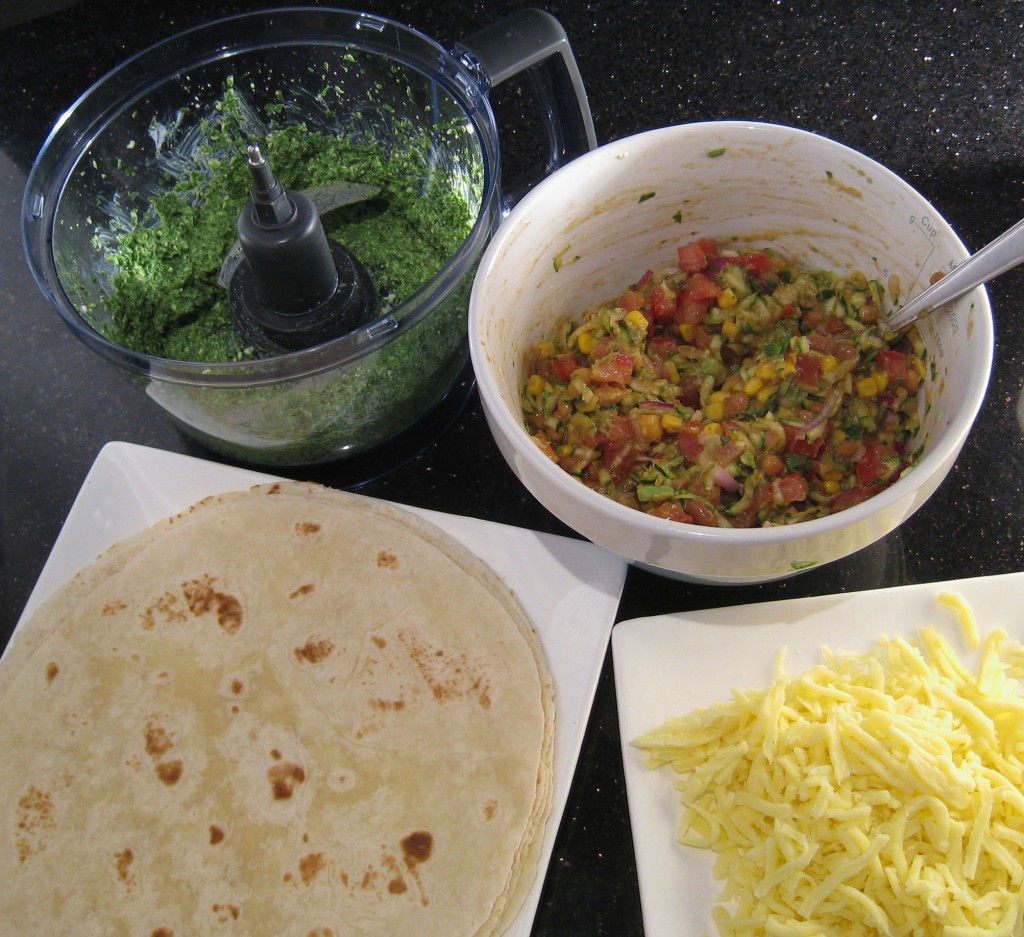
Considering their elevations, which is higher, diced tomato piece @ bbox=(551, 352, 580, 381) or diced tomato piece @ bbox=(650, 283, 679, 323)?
diced tomato piece @ bbox=(650, 283, 679, 323)

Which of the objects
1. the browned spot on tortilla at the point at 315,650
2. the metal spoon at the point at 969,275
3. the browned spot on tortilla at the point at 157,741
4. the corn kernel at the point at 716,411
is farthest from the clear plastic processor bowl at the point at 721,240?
the browned spot on tortilla at the point at 157,741

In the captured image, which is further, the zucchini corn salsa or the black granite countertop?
the black granite countertop

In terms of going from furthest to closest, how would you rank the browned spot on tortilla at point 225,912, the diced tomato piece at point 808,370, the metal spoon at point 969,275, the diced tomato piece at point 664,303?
1. the diced tomato piece at point 664,303
2. the diced tomato piece at point 808,370
3. the browned spot on tortilla at point 225,912
4. the metal spoon at point 969,275

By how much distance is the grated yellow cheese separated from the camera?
113cm

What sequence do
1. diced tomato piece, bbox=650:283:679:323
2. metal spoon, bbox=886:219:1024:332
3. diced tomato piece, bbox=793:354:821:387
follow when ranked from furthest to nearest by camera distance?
diced tomato piece, bbox=650:283:679:323 < diced tomato piece, bbox=793:354:821:387 < metal spoon, bbox=886:219:1024:332

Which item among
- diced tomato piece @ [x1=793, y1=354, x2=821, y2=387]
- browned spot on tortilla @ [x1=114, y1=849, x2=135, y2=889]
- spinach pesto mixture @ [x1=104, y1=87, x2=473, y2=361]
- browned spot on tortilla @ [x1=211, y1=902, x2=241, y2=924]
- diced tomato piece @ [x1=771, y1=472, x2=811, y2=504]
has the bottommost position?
browned spot on tortilla @ [x1=211, y1=902, x2=241, y2=924]

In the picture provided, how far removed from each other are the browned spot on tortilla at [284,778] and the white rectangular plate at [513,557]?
0.36 meters

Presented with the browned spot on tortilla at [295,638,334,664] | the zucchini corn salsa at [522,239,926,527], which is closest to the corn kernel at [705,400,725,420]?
the zucchini corn salsa at [522,239,926,527]

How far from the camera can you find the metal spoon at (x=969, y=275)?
109 cm

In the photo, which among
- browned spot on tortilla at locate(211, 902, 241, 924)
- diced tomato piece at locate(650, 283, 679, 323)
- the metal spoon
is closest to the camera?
the metal spoon

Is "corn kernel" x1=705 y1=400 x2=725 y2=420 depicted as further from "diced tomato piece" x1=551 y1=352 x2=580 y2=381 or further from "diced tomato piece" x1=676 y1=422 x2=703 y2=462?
"diced tomato piece" x1=551 y1=352 x2=580 y2=381

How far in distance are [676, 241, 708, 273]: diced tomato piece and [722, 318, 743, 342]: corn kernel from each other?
0.13 meters

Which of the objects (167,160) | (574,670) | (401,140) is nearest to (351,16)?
(401,140)

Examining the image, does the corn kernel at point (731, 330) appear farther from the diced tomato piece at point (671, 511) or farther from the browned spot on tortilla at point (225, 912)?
the browned spot on tortilla at point (225, 912)
